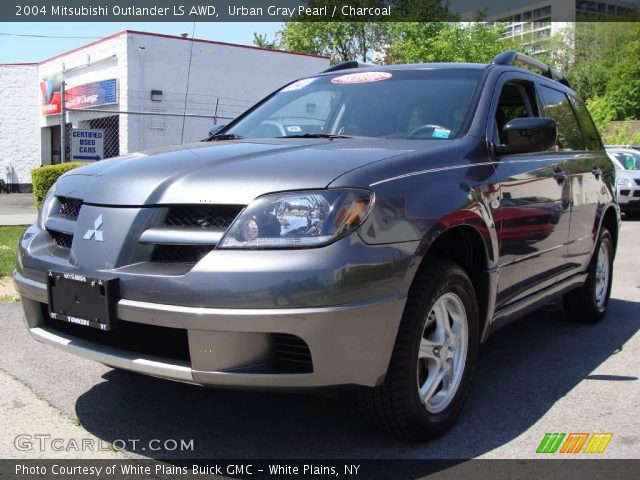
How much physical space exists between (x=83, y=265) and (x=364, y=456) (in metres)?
1.43

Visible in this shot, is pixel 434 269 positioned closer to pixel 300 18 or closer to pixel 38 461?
pixel 38 461

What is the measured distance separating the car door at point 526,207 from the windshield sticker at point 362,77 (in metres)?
0.73

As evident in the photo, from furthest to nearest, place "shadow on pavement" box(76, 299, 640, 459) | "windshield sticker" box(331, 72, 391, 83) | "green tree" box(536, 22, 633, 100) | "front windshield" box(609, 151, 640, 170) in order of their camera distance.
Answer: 1. "green tree" box(536, 22, 633, 100)
2. "front windshield" box(609, 151, 640, 170)
3. "windshield sticker" box(331, 72, 391, 83)
4. "shadow on pavement" box(76, 299, 640, 459)

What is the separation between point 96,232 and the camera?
2.77 m

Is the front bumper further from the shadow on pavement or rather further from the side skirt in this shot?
the side skirt

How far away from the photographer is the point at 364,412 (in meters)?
2.87

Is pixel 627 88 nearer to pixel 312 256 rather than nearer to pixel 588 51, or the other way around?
pixel 588 51

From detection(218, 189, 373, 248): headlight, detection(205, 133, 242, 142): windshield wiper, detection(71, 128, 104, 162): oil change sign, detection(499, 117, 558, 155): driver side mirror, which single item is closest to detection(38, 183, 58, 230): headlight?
detection(205, 133, 242, 142): windshield wiper

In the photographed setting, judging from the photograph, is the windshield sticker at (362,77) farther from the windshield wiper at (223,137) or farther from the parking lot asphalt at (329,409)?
the parking lot asphalt at (329,409)

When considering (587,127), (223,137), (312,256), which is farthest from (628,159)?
(312,256)

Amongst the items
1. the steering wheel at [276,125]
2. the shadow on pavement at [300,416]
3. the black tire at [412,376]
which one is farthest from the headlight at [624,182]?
the black tire at [412,376]

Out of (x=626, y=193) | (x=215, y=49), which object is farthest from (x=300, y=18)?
(x=626, y=193)

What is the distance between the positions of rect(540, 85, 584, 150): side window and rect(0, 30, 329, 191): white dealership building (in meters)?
13.6

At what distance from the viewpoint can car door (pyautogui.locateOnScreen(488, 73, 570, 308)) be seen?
11.8ft
